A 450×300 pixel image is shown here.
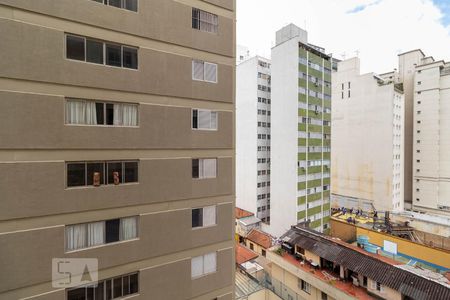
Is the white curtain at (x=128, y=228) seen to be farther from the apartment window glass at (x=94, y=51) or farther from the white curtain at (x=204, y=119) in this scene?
the apartment window glass at (x=94, y=51)

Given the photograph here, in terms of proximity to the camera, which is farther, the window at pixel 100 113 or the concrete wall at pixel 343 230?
the concrete wall at pixel 343 230

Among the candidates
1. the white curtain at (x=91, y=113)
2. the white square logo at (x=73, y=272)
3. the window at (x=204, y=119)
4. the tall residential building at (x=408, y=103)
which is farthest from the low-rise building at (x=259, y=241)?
the tall residential building at (x=408, y=103)

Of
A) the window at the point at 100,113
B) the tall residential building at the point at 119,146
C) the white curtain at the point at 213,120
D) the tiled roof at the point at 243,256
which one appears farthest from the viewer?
the tiled roof at the point at 243,256

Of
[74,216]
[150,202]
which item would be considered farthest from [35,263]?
[150,202]

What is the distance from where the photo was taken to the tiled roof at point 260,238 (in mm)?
30550

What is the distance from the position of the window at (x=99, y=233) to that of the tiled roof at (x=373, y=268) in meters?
17.4

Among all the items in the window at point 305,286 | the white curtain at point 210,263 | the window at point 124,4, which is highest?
the window at point 124,4

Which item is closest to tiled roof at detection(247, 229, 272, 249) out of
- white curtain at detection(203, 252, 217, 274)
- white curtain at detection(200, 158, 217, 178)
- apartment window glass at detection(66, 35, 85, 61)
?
white curtain at detection(203, 252, 217, 274)

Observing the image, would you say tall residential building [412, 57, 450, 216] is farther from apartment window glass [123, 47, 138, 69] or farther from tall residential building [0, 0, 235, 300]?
apartment window glass [123, 47, 138, 69]

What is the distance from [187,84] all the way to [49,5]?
4.57 meters

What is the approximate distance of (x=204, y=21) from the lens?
9.48 metres

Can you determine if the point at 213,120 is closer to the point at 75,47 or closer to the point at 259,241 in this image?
the point at 75,47

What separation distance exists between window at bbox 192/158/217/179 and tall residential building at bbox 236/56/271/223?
102 feet

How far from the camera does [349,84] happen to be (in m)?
51.5
